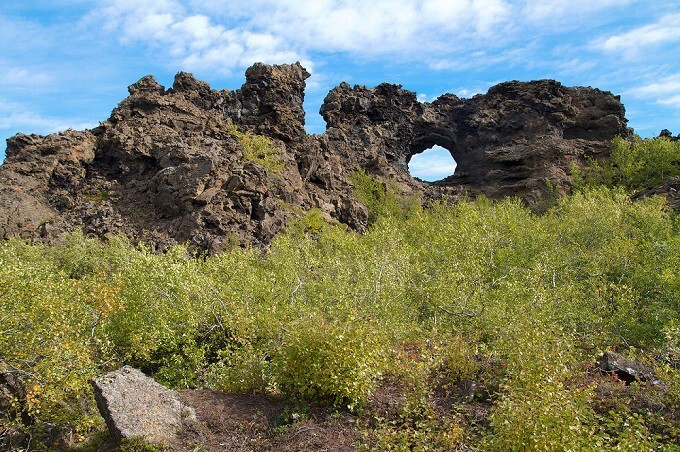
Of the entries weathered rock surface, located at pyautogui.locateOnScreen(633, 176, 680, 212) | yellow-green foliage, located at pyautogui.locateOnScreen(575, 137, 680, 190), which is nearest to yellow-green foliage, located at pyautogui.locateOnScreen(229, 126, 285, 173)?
weathered rock surface, located at pyautogui.locateOnScreen(633, 176, 680, 212)

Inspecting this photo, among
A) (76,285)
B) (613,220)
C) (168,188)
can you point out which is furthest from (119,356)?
(613,220)

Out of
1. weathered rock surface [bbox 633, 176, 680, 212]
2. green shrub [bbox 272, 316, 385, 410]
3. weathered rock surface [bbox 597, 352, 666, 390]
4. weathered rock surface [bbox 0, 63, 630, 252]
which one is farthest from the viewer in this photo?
weathered rock surface [bbox 633, 176, 680, 212]

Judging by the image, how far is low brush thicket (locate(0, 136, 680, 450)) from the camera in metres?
9.10

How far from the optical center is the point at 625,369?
38.7 feet

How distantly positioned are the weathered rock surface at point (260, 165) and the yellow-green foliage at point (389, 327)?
21.9 ft

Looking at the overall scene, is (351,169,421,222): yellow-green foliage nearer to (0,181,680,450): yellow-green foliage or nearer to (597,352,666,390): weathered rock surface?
(0,181,680,450): yellow-green foliage

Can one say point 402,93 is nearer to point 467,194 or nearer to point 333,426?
point 467,194

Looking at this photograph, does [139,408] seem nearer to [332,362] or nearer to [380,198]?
[332,362]

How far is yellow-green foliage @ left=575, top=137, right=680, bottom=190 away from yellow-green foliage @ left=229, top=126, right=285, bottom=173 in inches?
1392

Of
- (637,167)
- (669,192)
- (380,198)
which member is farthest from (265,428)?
(637,167)

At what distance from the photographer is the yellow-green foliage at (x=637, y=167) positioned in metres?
53.7

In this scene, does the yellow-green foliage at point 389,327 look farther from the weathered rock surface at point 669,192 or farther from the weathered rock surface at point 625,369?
the weathered rock surface at point 669,192

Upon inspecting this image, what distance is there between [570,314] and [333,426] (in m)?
9.17

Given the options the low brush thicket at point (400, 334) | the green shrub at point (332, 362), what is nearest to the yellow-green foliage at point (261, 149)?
the low brush thicket at point (400, 334)
